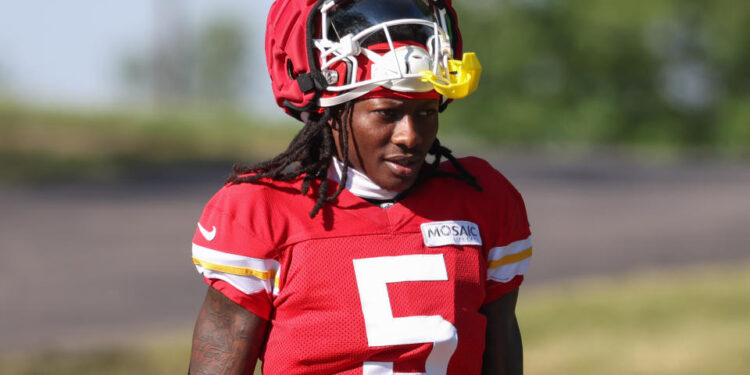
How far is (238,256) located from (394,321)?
395 mm

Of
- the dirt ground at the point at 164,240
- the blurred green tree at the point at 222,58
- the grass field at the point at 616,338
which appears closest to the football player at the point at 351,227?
the grass field at the point at 616,338

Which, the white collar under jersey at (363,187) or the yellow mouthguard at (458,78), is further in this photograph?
the white collar under jersey at (363,187)

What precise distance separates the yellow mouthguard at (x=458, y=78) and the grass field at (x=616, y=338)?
14.1 feet

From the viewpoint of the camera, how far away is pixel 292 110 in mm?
2625

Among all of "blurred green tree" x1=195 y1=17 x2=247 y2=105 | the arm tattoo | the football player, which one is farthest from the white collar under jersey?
"blurred green tree" x1=195 y1=17 x2=247 y2=105

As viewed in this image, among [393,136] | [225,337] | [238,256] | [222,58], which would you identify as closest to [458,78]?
[393,136]

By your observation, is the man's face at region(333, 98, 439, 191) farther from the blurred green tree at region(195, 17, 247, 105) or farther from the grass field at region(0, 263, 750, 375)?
the blurred green tree at region(195, 17, 247, 105)

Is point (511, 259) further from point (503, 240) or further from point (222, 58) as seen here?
point (222, 58)

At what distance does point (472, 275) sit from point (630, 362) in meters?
4.39

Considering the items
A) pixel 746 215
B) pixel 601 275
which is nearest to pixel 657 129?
pixel 746 215

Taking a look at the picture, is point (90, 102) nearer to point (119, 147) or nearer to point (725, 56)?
point (119, 147)

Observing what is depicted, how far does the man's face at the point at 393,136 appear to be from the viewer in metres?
2.41

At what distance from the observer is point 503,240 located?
2.62 m

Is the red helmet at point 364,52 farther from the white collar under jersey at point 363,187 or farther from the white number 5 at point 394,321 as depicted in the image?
the white number 5 at point 394,321
